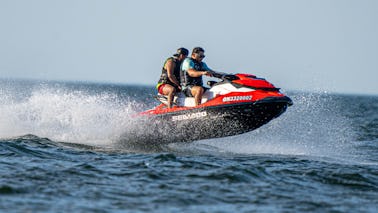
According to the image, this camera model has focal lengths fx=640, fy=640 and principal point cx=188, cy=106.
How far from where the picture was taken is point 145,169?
9359mm

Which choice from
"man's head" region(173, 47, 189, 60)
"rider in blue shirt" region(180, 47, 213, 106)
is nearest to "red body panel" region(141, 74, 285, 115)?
"rider in blue shirt" region(180, 47, 213, 106)

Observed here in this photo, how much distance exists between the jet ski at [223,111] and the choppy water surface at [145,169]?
1.33ft

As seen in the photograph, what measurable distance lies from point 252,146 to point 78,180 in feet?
19.3

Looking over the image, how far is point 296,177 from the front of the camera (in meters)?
9.35

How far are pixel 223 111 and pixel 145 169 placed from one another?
2852 mm

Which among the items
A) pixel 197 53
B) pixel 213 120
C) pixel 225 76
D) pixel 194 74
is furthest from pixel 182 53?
pixel 213 120

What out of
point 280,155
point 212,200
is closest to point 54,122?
point 280,155

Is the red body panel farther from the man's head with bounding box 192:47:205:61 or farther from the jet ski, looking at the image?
the man's head with bounding box 192:47:205:61

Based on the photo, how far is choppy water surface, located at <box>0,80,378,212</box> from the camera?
743cm

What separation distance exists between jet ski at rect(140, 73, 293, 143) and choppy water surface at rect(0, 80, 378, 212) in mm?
404

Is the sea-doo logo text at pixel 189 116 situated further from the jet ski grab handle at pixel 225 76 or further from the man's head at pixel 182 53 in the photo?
the man's head at pixel 182 53

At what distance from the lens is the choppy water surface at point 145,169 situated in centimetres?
743

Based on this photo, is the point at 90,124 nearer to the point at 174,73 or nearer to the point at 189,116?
A: the point at 174,73

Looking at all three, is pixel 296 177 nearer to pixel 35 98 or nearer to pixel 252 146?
pixel 252 146
